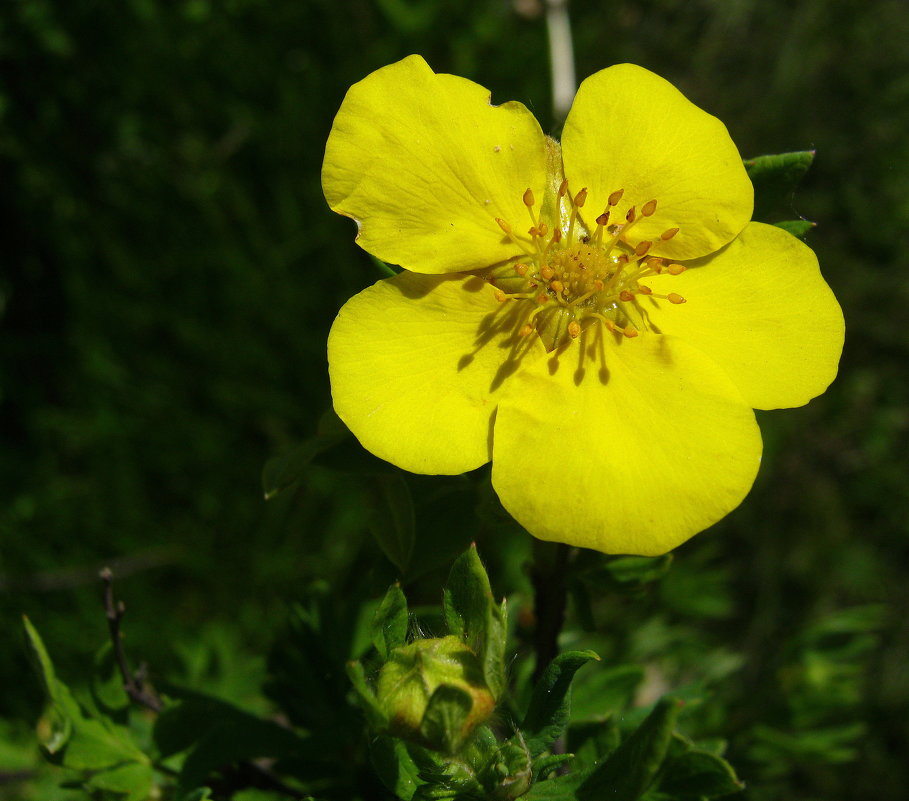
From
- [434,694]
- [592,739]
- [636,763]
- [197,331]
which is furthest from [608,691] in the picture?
[197,331]

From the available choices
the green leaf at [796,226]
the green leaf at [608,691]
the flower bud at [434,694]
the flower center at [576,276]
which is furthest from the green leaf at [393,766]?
the green leaf at [796,226]

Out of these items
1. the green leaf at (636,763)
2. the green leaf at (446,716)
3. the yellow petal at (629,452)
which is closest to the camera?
the green leaf at (446,716)

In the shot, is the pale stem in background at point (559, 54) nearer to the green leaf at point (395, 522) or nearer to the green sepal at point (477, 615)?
the green leaf at point (395, 522)

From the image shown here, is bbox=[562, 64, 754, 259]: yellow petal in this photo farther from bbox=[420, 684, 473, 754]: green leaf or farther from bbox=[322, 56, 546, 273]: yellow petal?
bbox=[420, 684, 473, 754]: green leaf

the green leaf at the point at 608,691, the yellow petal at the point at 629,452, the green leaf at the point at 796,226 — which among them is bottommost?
the green leaf at the point at 608,691

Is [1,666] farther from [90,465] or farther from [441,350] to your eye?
[441,350]

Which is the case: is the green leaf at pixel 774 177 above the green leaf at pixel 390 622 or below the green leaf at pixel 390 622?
above

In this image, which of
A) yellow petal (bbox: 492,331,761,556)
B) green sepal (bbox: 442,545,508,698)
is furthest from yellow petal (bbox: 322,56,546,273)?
green sepal (bbox: 442,545,508,698)
